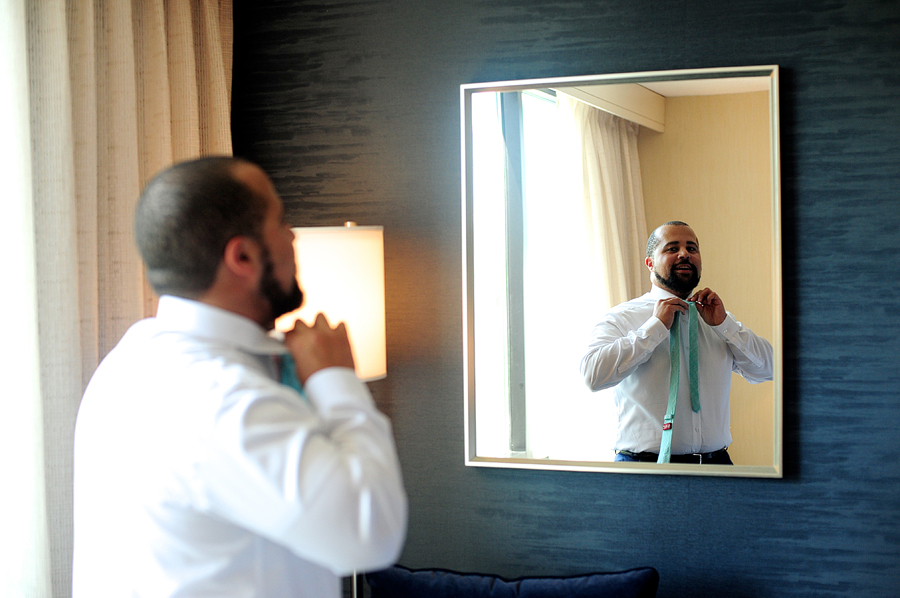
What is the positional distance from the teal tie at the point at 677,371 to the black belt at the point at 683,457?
17 millimetres

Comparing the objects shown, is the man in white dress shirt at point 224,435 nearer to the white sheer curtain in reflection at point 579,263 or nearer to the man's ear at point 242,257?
the man's ear at point 242,257

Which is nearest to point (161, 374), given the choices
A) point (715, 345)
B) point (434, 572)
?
point (434, 572)

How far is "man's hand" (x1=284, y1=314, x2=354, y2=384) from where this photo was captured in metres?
1.14

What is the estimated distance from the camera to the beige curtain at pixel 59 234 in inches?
64.7

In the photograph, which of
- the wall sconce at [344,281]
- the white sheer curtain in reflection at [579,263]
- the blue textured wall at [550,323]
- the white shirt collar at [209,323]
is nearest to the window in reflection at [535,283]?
the white sheer curtain in reflection at [579,263]

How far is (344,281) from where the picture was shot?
1975mm

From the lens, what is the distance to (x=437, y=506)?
91.4 inches

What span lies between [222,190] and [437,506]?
1.51 meters

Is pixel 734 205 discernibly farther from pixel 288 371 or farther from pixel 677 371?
pixel 288 371

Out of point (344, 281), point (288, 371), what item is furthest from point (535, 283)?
point (288, 371)

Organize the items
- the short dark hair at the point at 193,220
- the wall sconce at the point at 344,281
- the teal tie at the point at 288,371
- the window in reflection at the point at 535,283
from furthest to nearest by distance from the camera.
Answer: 1. the window in reflection at the point at 535,283
2. the wall sconce at the point at 344,281
3. the teal tie at the point at 288,371
4. the short dark hair at the point at 193,220

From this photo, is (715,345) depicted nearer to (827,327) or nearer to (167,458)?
(827,327)

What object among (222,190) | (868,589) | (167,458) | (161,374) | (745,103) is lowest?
(868,589)

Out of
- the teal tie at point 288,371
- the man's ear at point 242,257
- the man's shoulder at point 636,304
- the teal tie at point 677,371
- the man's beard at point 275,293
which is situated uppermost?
the man's ear at point 242,257
